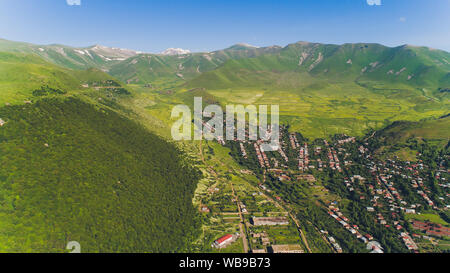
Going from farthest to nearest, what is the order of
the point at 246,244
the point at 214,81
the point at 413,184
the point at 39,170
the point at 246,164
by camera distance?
1. the point at 214,81
2. the point at 246,164
3. the point at 413,184
4. the point at 246,244
5. the point at 39,170

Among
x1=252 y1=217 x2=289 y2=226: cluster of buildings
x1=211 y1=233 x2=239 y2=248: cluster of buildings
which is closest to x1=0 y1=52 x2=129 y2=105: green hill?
x1=211 y1=233 x2=239 y2=248: cluster of buildings

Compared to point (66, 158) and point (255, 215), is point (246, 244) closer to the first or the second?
point (255, 215)

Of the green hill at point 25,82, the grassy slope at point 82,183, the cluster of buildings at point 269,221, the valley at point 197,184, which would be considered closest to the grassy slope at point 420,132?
the valley at point 197,184

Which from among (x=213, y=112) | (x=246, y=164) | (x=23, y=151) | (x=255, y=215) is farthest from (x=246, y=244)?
(x=213, y=112)

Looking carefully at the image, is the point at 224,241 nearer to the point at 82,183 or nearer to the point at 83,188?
the point at 83,188

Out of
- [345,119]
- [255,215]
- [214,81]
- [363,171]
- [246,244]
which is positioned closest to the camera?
[246,244]

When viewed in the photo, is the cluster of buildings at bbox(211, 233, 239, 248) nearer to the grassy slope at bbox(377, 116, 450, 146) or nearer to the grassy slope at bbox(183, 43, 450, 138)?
the grassy slope at bbox(183, 43, 450, 138)

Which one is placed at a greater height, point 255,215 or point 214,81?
point 214,81

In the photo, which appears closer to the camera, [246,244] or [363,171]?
[246,244]

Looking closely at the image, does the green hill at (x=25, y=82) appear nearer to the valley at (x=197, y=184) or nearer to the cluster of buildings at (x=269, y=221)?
the valley at (x=197, y=184)
